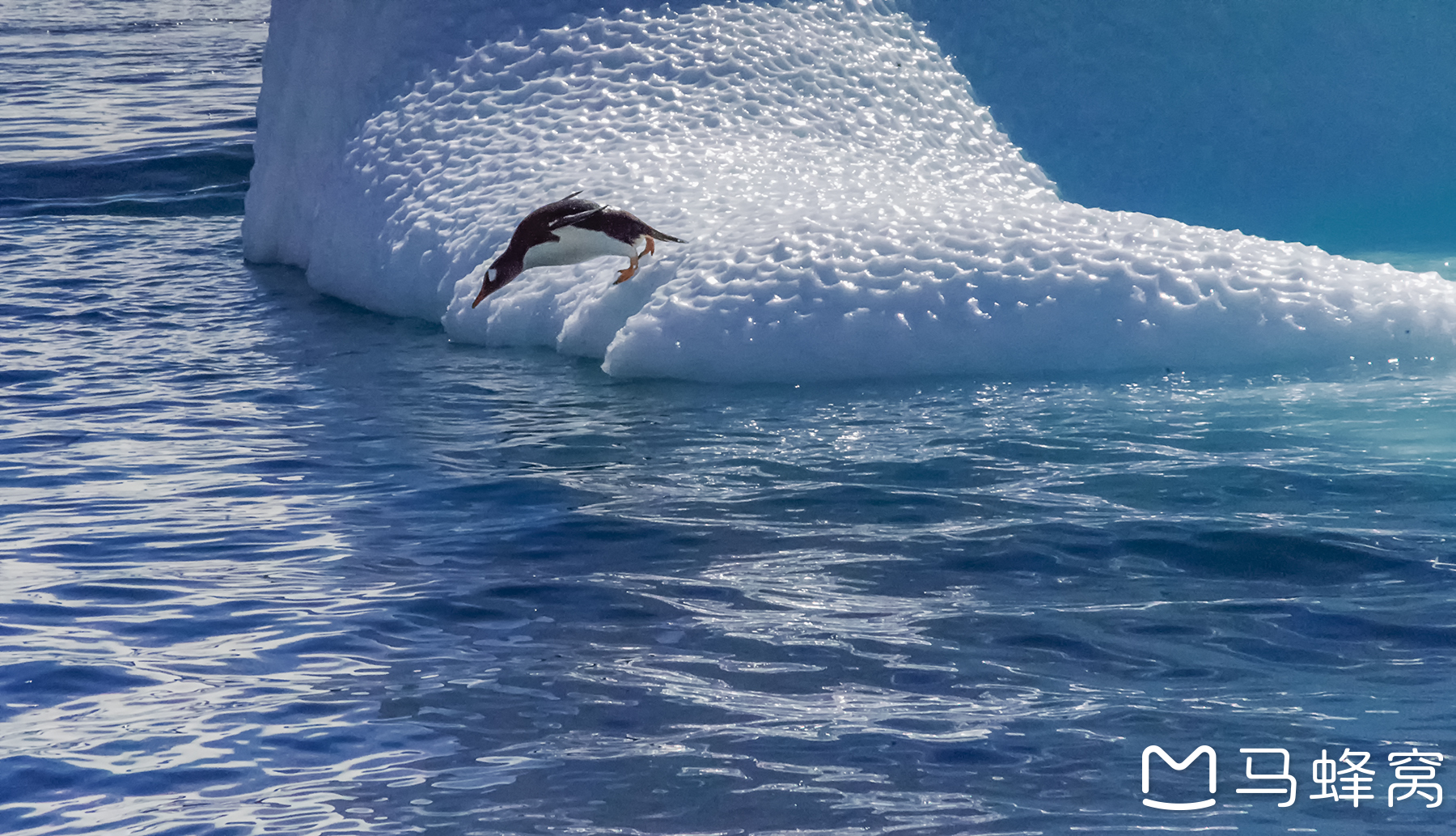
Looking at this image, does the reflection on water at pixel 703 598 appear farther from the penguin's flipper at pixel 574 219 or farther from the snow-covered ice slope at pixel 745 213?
the penguin's flipper at pixel 574 219

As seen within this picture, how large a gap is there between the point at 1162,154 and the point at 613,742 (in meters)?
5.07

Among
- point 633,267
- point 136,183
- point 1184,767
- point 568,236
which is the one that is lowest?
point 1184,767

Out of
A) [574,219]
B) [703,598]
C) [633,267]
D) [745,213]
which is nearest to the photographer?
[703,598]

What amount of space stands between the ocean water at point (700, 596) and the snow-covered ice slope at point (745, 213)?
0.16 m

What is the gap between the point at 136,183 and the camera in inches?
353

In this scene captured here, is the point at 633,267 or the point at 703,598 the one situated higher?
the point at 633,267

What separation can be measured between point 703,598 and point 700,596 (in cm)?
1

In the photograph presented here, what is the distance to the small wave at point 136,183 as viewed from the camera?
8.34 meters

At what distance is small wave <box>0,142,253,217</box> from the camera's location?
27.4ft

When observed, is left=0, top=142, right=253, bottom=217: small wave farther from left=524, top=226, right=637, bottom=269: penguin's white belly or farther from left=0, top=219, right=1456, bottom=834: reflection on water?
left=524, top=226, right=637, bottom=269: penguin's white belly

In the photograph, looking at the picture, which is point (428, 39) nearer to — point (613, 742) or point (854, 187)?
point (854, 187)

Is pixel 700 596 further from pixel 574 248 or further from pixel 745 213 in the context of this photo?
pixel 745 213

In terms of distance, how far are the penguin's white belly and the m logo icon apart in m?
2.83

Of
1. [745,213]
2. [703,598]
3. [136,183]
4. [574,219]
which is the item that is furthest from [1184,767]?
[136,183]
